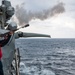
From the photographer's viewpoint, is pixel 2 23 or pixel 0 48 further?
pixel 2 23

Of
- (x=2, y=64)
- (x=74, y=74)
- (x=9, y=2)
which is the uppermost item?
(x=9, y=2)

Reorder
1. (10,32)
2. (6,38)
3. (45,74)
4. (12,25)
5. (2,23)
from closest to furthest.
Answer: (10,32), (6,38), (12,25), (2,23), (45,74)

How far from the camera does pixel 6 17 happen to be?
25625 millimetres

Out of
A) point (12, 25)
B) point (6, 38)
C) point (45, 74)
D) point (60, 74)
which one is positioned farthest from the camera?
point (60, 74)

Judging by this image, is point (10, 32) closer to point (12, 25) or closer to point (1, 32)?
point (1, 32)

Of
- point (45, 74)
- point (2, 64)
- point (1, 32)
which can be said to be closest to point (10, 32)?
point (1, 32)

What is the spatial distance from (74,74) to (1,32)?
2817 cm

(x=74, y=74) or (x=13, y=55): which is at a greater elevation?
(x=13, y=55)

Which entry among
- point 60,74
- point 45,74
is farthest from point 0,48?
point 60,74

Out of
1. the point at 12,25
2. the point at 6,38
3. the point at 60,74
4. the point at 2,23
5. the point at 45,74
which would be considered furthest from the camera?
the point at 60,74

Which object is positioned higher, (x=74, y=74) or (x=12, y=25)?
(x=12, y=25)

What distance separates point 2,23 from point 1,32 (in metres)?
4.80

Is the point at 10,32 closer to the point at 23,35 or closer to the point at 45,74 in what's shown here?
the point at 23,35

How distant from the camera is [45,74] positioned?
41688 millimetres
